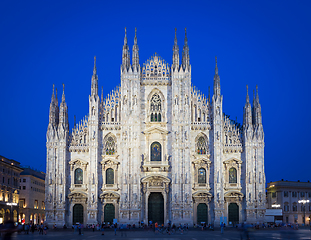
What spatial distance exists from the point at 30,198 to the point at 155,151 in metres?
43.1

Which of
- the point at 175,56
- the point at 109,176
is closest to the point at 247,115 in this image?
the point at 175,56

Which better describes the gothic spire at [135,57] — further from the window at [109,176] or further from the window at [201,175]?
the window at [201,175]

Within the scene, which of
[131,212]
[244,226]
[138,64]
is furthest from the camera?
[138,64]

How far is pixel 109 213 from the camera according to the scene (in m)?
62.0

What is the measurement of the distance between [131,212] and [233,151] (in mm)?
16669

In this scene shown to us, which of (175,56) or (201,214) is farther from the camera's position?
(175,56)

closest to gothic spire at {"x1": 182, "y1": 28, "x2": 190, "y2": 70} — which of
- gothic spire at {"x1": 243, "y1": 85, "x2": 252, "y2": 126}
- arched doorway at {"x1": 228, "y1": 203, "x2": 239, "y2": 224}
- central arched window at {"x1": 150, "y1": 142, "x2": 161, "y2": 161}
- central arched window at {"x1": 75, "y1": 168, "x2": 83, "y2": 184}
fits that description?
gothic spire at {"x1": 243, "y1": 85, "x2": 252, "y2": 126}

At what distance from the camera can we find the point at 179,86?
6341 cm

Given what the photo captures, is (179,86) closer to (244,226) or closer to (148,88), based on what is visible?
(148,88)

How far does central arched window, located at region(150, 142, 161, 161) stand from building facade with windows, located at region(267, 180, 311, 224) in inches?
1575

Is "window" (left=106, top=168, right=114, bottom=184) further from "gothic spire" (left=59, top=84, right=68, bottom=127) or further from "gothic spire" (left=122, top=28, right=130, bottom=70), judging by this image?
"gothic spire" (left=122, top=28, right=130, bottom=70)

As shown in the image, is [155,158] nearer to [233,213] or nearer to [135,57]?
[233,213]

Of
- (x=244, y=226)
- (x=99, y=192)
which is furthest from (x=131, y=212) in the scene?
(x=244, y=226)

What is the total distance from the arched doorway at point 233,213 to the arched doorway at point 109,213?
16.3 metres
